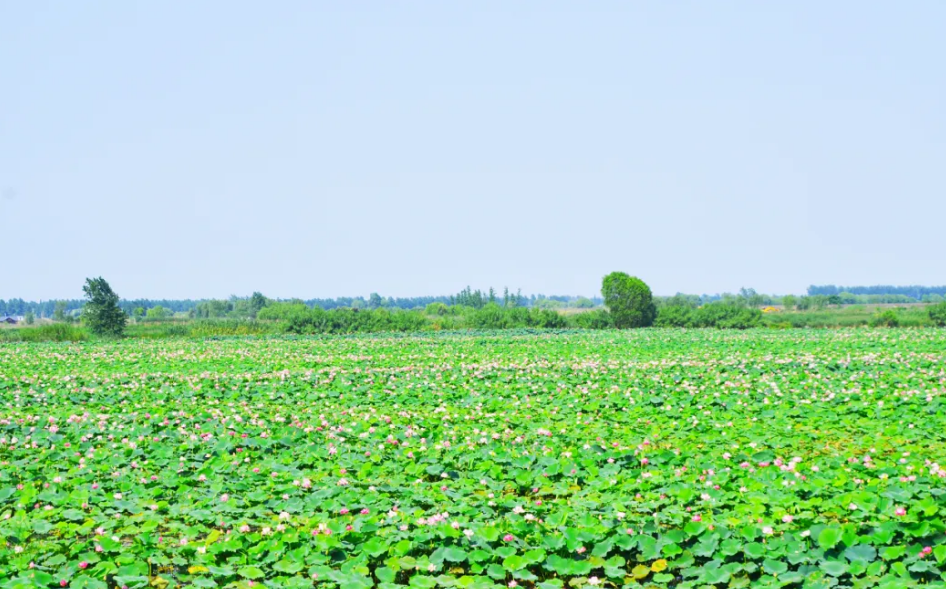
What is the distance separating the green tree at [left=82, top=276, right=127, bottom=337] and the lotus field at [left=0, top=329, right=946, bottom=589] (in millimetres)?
27207

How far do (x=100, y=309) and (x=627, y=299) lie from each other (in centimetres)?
3197

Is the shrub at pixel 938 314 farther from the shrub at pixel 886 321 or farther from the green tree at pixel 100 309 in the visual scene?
the green tree at pixel 100 309

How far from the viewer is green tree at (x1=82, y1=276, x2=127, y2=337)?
127ft

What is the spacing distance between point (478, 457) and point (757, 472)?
2.77 m

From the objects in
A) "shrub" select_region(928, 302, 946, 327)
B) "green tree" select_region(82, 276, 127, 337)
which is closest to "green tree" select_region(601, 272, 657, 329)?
"shrub" select_region(928, 302, 946, 327)

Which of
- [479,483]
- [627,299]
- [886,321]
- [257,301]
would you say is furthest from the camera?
[257,301]

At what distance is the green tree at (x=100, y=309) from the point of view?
38750 millimetres

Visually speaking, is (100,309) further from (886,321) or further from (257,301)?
(886,321)

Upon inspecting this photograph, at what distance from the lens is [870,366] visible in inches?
625

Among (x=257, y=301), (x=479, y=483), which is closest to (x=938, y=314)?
(x=479, y=483)

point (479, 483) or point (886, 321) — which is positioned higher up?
point (886, 321)

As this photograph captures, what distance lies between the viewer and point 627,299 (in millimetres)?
49219

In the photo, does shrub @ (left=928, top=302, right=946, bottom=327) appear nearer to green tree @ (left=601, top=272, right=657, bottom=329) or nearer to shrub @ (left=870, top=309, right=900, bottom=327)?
shrub @ (left=870, top=309, right=900, bottom=327)

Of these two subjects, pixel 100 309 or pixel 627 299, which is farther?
pixel 627 299
